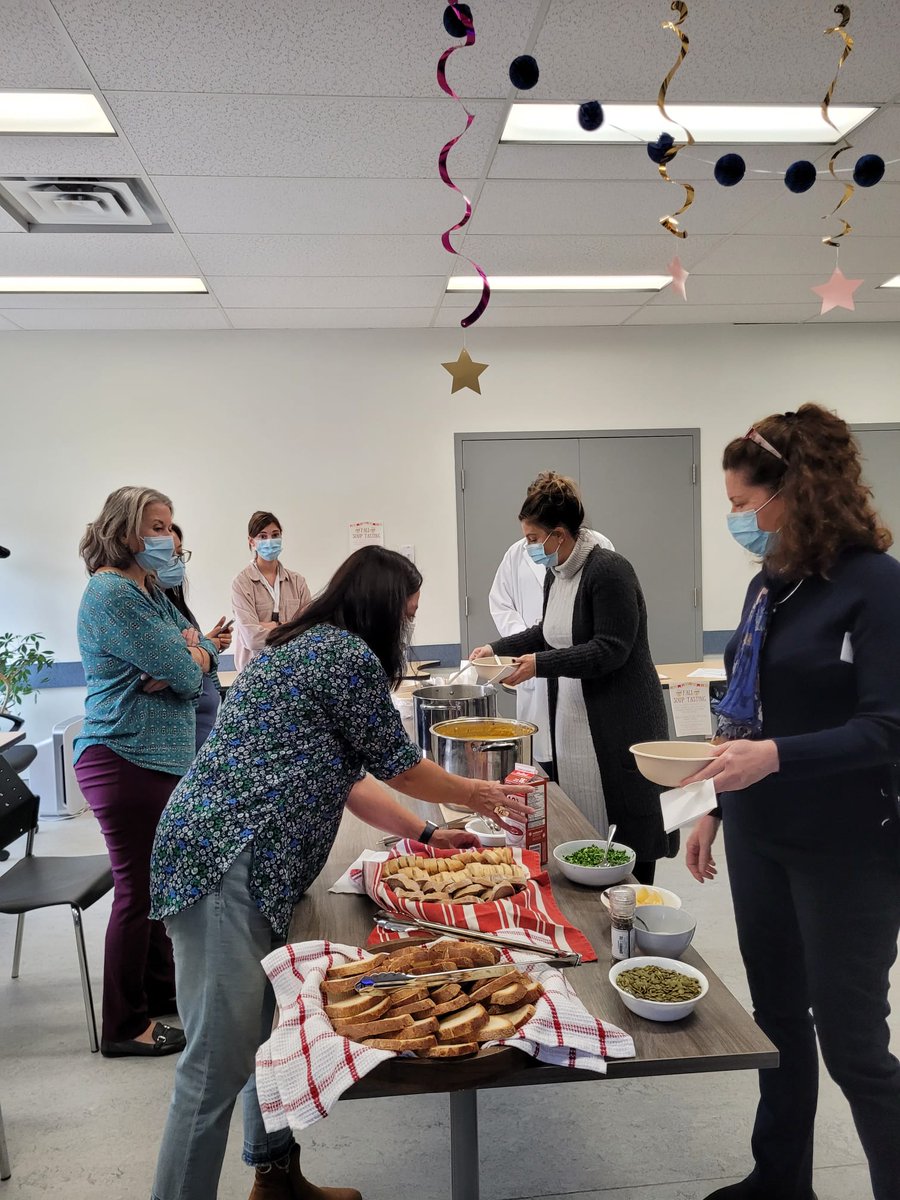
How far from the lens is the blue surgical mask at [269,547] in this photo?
4.55 metres

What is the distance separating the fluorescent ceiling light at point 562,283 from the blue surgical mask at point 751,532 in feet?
9.48

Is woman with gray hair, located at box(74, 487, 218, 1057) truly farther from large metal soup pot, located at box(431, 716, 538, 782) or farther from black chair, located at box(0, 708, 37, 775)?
black chair, located at box(0, 708, 37, 775)

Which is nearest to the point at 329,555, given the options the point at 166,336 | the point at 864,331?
the point at 166,336

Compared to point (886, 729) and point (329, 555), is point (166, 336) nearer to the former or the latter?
point (329, 555)

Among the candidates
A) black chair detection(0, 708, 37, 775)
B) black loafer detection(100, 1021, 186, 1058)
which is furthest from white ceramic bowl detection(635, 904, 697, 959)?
black chair detection(0, 708, 37, 775)

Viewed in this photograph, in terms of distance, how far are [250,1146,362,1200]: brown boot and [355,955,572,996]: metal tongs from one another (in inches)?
32.8

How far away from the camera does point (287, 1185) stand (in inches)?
69.7

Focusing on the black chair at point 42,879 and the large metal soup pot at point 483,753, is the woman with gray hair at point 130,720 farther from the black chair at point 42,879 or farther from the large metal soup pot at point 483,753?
the large metal soup pot at point 483,753

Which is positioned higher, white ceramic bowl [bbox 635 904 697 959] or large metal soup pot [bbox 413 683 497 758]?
large metal soup pot [bbox 413 683 497 758]

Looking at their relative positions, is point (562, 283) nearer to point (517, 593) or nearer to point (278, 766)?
point (517, 593)

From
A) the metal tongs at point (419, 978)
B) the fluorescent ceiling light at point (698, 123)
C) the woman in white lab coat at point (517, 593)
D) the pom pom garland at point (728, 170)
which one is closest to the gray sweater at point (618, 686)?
the pom pom garland at point (728, 170)

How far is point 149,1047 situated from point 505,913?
1.61 meters

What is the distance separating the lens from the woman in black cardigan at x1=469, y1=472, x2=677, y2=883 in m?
2.34

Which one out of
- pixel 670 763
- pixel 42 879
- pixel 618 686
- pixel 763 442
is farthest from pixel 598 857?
pixel 42 879
